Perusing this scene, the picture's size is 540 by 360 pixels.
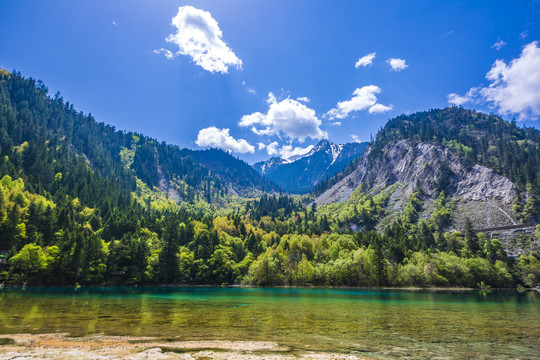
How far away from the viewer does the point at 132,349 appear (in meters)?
16.1

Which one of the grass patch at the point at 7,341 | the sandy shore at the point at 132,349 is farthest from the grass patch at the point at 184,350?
the grass patch at the point at 7,341

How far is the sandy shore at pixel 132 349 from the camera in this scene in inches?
572

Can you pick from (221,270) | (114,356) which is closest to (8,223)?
(221,270)

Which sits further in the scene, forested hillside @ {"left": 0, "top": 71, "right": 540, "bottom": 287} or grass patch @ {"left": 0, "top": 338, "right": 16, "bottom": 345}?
forested hillside @ {"left": 0, "top": 71, "right": 540, "bottom": 287}

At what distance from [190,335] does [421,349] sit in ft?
51.8

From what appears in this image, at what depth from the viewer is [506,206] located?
6570 inches

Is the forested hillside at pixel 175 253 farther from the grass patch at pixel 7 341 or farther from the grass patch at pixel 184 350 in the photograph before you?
the grass patch at pixel 184 350

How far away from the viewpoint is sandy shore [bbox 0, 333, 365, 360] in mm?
14531

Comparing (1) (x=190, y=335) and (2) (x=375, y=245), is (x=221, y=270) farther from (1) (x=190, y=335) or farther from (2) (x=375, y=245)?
(1) (x=190, y=335)

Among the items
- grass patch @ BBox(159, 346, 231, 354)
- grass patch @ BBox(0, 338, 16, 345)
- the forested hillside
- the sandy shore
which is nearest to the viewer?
the sandy shore

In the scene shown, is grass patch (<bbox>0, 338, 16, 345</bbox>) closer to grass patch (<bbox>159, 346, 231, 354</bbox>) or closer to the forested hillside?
grass patch (<bbox>159, 346, 231, 354</bbox>)

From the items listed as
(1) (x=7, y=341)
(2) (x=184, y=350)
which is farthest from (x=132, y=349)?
(1) (x=7, y=341)

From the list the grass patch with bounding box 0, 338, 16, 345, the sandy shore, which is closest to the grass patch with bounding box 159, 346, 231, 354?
the sandy shore

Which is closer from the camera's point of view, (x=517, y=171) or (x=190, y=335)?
(x=190, y=335)
